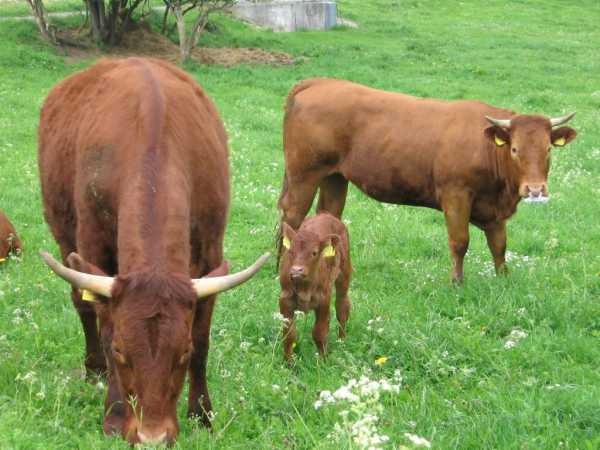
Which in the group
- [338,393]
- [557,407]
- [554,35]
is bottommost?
[554,35]

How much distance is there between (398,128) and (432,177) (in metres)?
0.68

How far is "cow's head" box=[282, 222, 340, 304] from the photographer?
678 centimetres

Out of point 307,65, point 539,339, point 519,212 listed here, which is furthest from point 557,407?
point 307,65

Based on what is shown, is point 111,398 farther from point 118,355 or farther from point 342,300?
point 342,300

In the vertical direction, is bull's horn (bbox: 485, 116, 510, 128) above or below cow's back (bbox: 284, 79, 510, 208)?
above

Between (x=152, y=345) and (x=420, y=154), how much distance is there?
5.36m

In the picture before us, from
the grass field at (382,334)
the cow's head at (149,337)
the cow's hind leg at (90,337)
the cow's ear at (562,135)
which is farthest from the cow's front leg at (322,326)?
the cow's ear at (562,135)

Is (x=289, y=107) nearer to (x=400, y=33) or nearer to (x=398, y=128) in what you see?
(x=398, y=128)

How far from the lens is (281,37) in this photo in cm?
2773

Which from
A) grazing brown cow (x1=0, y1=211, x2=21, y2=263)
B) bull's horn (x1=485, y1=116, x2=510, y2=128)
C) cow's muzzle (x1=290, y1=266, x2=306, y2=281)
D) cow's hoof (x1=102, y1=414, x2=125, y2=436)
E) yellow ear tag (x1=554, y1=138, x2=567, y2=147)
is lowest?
grazing brown cow (x1=0, y1=211, x2=21, y2=263)

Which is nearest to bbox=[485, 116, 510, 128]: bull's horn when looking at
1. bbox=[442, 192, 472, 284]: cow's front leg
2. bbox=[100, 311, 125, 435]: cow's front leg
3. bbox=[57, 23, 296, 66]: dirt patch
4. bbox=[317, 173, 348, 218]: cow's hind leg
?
bbox=[442, 192, 472, 284]: cow's front leg

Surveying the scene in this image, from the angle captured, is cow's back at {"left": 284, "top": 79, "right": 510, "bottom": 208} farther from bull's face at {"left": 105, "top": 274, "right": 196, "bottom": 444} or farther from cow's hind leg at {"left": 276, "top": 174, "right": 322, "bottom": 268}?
bull's face at {"left": 105, "top": 274, "right": 196, "bottom": 444}

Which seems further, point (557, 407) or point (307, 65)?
point (307, 65)

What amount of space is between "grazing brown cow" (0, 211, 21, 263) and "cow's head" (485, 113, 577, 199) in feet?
15.8
